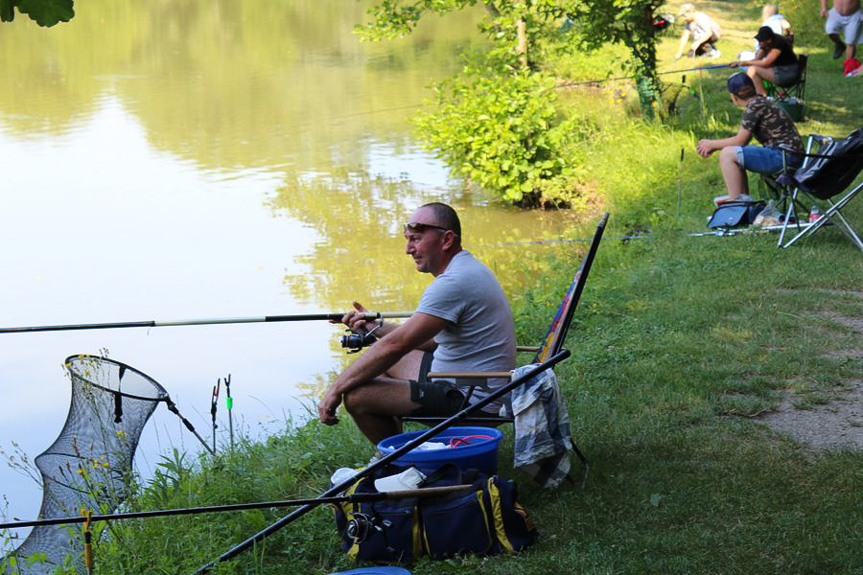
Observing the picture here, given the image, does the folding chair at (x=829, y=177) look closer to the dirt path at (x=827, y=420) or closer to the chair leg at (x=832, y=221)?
the chair leg at (x=832, y=221)

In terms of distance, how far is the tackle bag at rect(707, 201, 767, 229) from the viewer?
7.78 metres

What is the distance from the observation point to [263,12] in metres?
30.2

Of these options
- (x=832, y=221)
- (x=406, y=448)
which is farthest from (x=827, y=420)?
(x=832, y=221)

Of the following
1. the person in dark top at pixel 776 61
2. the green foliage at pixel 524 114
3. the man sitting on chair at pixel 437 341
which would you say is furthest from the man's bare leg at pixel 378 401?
the person in dark top at pixel 776 61

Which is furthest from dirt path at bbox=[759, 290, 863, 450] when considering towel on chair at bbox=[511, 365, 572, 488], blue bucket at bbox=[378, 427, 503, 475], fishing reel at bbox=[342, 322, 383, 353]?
fishing reel at bbox=[342, 322, 383, 353]

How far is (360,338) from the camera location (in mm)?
4602

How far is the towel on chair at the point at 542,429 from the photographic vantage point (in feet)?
12.5

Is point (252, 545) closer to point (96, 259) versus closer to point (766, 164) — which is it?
point (766, 164)

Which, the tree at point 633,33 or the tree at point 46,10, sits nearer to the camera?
the tree at point 46,10

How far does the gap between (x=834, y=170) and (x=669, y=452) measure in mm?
3264

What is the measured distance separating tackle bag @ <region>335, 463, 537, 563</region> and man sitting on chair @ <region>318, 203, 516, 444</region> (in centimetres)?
59

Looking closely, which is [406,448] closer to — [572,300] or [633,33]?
[572,300]

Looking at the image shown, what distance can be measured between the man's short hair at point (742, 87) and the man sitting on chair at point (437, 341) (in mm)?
4289

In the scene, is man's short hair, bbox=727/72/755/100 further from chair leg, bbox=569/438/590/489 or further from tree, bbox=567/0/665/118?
chair leg, bbox=569/438/590/489
